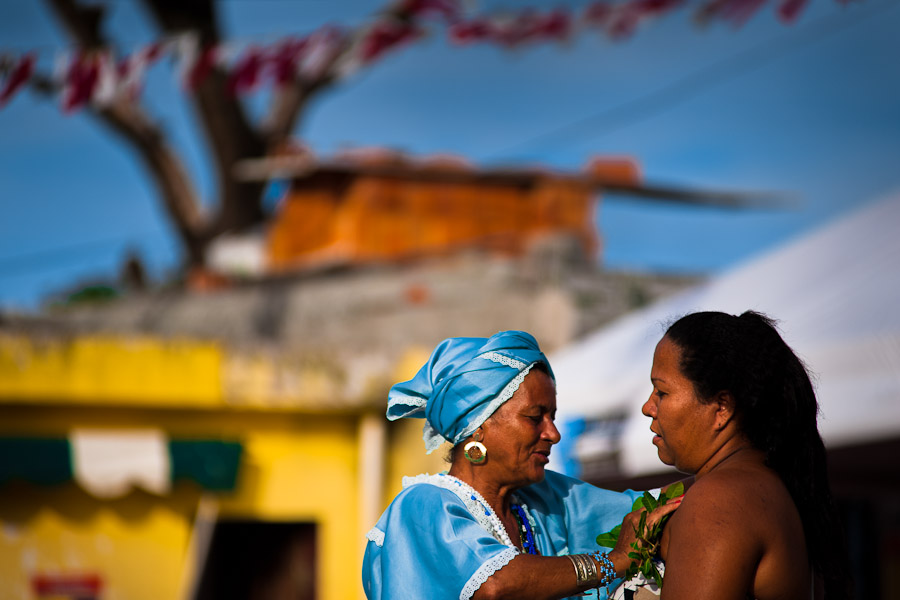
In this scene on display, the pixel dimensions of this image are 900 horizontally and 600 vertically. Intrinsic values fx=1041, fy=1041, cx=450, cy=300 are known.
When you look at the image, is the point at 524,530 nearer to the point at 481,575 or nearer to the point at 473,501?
the point at 473,501

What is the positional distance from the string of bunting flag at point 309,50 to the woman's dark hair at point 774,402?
16.7ft

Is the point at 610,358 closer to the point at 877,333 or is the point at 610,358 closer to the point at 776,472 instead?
the point at 877,333

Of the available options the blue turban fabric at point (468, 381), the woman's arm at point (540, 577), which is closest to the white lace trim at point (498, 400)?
the blue turban fabric at point (468, 381)

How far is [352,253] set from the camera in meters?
12.6

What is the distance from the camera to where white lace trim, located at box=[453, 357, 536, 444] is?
2348mm

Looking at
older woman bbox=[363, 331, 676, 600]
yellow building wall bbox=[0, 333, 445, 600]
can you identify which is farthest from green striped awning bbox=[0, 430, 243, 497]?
older woman bbox=[363, 331, 676, 600]

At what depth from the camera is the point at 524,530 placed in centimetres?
245

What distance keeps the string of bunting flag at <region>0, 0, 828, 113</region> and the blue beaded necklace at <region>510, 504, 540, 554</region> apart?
4.93 m

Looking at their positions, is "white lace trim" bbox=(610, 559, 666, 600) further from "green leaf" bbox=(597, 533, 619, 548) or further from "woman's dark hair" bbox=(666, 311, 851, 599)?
"woman's dark hair" bbox=(666, 311, 851, 599)

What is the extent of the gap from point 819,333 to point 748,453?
1.76 meters

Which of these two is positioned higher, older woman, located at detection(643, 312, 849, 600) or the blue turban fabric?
the blue turban fabric

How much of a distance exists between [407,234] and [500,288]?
3111 mm

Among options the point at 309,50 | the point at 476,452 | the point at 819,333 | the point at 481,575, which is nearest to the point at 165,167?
the point at 309,50

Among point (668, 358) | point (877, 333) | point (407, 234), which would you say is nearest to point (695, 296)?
point (877, 333)
